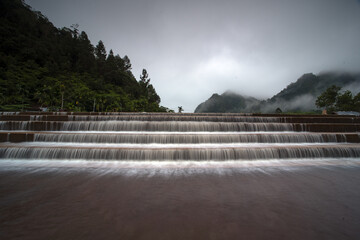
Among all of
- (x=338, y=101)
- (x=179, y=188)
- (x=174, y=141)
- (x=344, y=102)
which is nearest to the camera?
(x=179, y=188)

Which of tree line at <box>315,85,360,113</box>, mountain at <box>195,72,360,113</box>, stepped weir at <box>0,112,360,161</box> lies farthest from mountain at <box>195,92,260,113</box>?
stepped weir at <box>0,112,360,161</box>

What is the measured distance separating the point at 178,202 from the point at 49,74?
40.0 m

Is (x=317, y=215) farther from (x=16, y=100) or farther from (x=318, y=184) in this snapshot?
(x=16, y=100)

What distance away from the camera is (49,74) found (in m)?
30.2

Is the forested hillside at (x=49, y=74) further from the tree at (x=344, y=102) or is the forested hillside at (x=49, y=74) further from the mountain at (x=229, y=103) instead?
the mountain at (x=229, y=103)

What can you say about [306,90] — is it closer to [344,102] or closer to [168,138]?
[344,102]

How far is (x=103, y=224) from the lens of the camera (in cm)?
185

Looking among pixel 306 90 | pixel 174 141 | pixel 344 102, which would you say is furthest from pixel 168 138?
pixel 306 90

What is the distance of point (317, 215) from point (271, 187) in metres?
0.96

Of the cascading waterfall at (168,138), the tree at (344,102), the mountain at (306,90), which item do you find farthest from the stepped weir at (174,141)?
the mountain at (306,90)

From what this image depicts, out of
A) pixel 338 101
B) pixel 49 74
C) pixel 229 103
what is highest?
pixel 229 103

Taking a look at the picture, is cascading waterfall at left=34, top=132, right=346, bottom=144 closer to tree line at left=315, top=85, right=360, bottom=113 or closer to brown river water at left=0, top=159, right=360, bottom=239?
brown river water at left=0, top=159, right=360, bottom=239

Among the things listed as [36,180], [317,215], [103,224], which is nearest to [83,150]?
[36,180]

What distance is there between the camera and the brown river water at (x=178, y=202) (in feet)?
5.67
